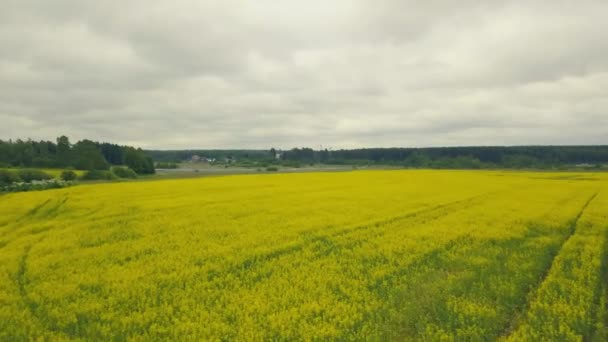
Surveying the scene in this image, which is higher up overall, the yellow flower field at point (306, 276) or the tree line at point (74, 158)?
the tree line at point (74, 158)

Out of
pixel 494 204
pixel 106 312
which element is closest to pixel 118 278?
pixel 106 312

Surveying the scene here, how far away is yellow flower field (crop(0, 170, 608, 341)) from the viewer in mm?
7750

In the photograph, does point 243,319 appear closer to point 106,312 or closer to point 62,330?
point 106,312

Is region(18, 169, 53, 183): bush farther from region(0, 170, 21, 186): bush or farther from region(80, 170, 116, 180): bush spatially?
region(80, 170, 116, 180): bush

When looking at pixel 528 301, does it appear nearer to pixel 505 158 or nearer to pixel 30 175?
pixel 30 175

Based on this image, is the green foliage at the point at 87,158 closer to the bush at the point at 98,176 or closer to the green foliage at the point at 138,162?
the green foliage at the point at 138,162

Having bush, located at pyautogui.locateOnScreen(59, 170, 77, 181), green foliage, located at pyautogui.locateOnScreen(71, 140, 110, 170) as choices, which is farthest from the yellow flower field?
green foliage, located at pyautogui.locateOnScreen(71, 140, 110, 170)

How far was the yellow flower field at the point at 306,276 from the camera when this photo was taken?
7.75m

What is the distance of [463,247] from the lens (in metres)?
13.5

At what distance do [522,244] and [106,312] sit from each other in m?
14.6

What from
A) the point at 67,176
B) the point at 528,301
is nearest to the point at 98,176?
the point at 67,176

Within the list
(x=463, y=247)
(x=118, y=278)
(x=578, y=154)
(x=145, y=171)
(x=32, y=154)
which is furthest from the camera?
(x=578, y=154)

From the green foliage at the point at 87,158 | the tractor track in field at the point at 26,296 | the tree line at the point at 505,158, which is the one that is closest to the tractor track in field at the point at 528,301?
the tractor track in field at the point at 26,296

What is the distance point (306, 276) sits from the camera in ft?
34.9
